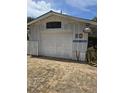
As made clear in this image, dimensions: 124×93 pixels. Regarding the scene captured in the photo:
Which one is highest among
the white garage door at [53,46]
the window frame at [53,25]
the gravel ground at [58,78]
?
the window frame at [53,25]

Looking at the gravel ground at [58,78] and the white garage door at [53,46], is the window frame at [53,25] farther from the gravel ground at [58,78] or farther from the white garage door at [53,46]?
the gravel ground at [58,78]

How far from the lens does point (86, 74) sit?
147 cm

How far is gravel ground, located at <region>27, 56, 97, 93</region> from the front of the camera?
130cm

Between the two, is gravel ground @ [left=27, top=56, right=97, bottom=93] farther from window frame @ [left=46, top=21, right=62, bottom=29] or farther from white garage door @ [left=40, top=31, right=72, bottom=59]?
window frame @ [left=46, top=21, right=62, bottom=29]

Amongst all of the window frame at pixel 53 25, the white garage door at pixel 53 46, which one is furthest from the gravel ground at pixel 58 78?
the window frame at pixel 53 25

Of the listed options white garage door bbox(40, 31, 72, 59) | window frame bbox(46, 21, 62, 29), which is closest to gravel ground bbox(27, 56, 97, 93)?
white garage door bbox(40, 31, 72, 59)

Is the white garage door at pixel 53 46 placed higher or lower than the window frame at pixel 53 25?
lower

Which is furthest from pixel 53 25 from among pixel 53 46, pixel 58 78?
pixel 58 78

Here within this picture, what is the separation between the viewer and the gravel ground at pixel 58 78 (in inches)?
51.2

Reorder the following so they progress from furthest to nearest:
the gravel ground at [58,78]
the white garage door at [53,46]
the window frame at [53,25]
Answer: the window frame at [53,25], the white garage door at [53,46], the gravel ground at [58,78]

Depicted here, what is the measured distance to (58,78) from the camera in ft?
4.76

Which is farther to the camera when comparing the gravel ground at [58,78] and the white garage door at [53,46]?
the white garage door at [53,46]

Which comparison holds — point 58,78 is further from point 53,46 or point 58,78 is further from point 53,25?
point 53,25
